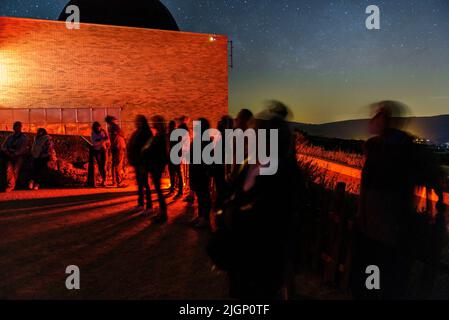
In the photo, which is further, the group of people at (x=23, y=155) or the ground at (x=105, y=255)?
the group of people at (x=23, y=155)

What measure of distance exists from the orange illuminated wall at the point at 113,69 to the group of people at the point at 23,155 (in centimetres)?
1268

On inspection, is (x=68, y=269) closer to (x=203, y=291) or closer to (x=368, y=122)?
(x=203, y=291)

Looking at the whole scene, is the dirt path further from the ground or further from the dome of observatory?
the dome of observatory

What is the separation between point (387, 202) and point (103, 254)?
3501 millimetres

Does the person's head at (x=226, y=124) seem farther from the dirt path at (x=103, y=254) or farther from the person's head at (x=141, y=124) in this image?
the dirt path at (x=103, y=254)

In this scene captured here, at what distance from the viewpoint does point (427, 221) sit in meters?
3.28

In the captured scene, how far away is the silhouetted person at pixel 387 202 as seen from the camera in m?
3.09

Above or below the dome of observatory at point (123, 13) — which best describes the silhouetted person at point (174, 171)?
below

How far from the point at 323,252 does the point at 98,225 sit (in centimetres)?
382

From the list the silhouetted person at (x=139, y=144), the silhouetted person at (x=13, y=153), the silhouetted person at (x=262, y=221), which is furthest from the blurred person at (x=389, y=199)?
the silhouetted person at (x=13, y=153)

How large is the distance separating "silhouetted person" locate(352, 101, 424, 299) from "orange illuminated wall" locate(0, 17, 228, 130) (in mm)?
21145

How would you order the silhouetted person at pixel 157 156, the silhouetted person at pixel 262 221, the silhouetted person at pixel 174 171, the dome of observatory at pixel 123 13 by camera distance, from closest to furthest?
the silhouetted person at pixel 262 221, the silhouetted person at pixel 157 156, the silhouetted person at pixel 174 171, the dome of observatory at pixel 123 13

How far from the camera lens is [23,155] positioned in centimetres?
966

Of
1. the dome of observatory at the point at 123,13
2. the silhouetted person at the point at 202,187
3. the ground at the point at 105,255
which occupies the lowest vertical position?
the ground at the point at 105,255
